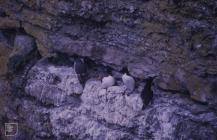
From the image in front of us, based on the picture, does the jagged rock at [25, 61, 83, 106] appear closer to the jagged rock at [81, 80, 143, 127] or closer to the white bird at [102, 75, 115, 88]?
the jagged rock at [81, 80, 143, 127]

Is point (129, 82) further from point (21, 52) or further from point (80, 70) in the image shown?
point (21, 52)

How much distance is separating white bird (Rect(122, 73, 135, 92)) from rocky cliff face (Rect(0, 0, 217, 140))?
6 centimetres

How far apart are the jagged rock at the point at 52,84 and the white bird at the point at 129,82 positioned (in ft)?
1.57

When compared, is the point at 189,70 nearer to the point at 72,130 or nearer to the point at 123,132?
the point at 123,132

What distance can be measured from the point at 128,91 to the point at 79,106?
52 cm

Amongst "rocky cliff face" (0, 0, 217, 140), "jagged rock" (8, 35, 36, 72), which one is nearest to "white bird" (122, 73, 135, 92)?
"rocky cliff face" (0, 0, 217, 140)

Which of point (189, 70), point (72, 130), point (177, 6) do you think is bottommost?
point (72, 130)

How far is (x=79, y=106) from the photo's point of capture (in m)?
3.82

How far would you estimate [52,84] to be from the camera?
13.0 ft

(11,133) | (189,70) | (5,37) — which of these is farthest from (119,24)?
(11,133)

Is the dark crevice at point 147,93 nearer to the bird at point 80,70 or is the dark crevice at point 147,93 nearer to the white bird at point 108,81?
the white bird at point 108,81

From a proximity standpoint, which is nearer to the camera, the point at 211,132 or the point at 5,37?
the point at 211,132

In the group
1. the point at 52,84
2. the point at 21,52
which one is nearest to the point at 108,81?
the point at 52,84

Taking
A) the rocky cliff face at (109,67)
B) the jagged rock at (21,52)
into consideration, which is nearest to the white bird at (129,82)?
the rocky cliff face at (109,67)
